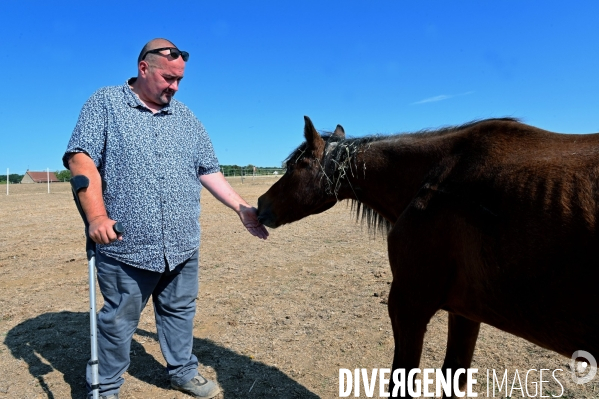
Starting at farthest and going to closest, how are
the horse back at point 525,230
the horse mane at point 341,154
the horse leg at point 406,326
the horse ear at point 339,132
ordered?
1. the horse ear at point 339,132
2. the horse mane at point 341,154
3. the horse leg at point 406,326
4. the horse back at point 525,230

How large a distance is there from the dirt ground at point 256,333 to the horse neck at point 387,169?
64.2 inches

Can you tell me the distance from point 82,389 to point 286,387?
1706mm

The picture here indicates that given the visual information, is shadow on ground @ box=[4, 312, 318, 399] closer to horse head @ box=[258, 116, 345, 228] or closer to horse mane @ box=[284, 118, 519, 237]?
horse head @ box=[258, 116, 345, 228]

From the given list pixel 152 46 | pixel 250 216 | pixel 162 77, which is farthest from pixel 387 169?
pixel 152 46

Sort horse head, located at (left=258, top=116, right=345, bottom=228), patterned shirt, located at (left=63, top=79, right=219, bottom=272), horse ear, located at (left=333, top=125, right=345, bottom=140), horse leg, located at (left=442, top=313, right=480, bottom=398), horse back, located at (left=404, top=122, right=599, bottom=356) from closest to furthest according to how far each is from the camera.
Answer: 1. horse back, located at (left=404, top=122, right=599, bottom=356)
2. patterned shirt, located at (left=63, top=79, right=219, bottom=272)
3. horse leg, located at (left=442, top=313, right=480, bottom=398)
4. horse head, located at (left=258, top=116, right=345, bottom=228)
5. horse ear, located at (left=333, top=125, right=345, bottom=140)

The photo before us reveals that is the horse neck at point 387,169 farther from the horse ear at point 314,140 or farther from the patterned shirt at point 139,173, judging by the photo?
the patterned shirt at point 139,173

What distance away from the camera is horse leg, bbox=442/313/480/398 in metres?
3.01

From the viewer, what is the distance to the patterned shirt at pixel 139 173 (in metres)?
2.86

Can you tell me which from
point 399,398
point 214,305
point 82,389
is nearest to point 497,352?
point 399,398

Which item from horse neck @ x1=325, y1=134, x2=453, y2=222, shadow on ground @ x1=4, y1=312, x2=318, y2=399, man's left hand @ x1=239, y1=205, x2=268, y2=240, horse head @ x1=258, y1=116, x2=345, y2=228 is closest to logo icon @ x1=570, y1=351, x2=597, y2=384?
horse neck @ x1=325, y1=134, x2=453, y2=222

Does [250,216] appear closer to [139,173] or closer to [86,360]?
[139,173]

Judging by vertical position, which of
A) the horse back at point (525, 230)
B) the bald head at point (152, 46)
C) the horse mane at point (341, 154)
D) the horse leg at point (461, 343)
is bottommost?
the horse leg at point (461, 343)

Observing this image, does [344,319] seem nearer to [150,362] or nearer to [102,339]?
[150,362]

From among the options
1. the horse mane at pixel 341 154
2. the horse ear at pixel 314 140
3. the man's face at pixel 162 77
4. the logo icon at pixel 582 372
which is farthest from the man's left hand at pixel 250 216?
the logo icon at pixel 582 372
